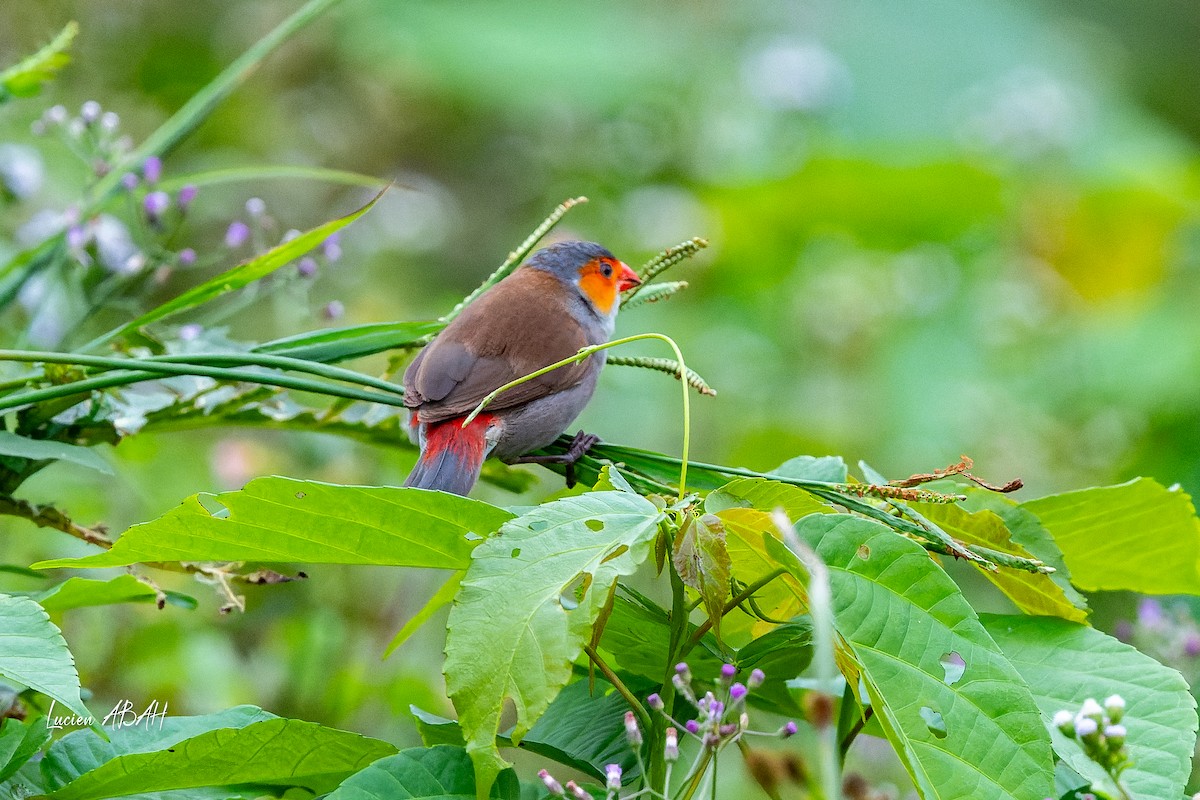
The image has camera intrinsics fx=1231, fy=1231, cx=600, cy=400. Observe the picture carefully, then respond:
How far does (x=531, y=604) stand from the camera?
1.06 metres

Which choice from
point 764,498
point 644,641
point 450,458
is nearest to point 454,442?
point 450,458

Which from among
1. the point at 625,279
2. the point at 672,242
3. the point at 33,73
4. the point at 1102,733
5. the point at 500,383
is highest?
the point at 33,73

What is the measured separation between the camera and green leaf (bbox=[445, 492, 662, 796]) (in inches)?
39.9

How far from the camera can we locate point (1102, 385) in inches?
183

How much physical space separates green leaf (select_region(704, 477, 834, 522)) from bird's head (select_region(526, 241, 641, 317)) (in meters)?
1.84

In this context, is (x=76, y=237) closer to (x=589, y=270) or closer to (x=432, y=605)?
(x=432, y=605)

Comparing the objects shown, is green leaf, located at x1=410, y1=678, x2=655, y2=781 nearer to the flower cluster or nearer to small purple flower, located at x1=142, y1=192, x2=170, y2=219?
the flower cluster

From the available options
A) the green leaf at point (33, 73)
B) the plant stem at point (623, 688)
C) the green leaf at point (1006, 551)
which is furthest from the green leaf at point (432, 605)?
the green leaf at point (33, 73)

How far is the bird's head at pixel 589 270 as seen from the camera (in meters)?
3.04

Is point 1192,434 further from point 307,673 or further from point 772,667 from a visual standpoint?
point 772,667

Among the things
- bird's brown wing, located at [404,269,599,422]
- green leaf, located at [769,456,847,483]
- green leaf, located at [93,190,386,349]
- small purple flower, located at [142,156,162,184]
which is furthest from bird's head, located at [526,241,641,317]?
green leaf, located at [769,456,847,483]

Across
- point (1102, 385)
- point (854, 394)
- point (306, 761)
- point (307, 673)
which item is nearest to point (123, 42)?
point (854, 394)

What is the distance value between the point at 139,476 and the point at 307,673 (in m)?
1.00

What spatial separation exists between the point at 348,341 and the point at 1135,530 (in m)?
0.98
